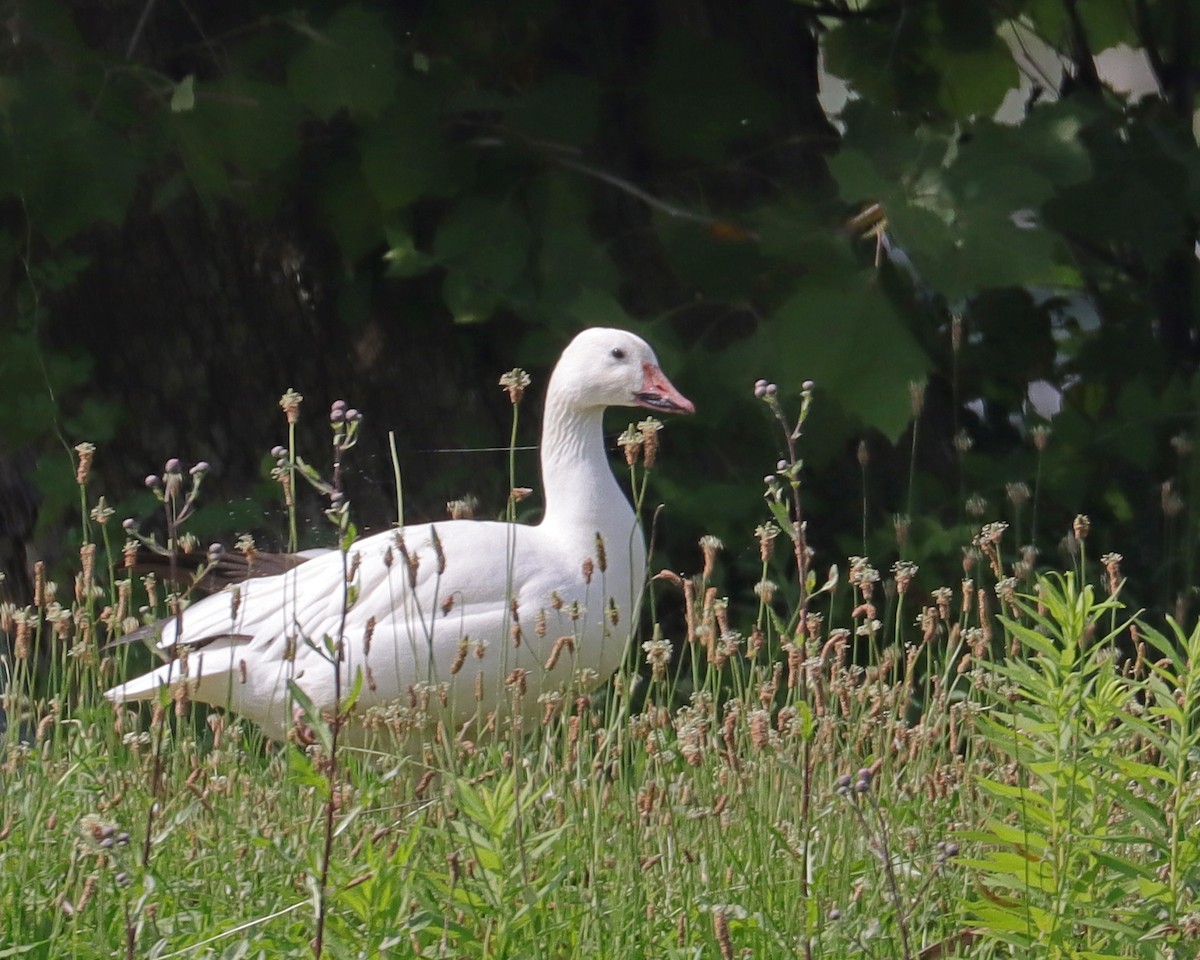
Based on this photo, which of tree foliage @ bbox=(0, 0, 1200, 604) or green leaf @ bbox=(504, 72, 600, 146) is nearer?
tree foliage @ bbox=(0, 0, 1200, 604)

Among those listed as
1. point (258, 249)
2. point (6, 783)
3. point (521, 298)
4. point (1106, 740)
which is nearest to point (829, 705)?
point (1106, 740)

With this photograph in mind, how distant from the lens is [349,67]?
461 centimetres

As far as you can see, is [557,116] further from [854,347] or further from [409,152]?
[854,347]

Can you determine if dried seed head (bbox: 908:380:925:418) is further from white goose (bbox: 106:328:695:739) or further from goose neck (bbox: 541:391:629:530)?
goose neck (bbox: 541:391:629:530)

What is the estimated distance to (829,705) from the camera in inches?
134

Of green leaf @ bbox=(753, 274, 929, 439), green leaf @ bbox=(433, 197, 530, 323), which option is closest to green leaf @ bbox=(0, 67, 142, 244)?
green leaf @ bbox=(433, 197, 530, 323)

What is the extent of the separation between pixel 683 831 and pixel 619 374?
1.86 m

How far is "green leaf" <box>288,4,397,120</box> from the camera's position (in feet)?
15.1

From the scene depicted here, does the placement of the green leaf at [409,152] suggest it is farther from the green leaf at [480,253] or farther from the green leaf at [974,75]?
the green leaf at [974,75]

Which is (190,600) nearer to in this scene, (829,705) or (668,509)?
(668,509)

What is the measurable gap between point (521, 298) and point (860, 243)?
911mm

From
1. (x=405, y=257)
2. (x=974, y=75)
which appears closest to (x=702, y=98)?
(x=974, y=75)

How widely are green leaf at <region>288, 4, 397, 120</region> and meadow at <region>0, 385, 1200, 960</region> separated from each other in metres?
1.82

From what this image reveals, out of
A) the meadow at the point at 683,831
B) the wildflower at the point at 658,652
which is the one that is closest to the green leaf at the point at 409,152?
the meadow at the point at 683,831
